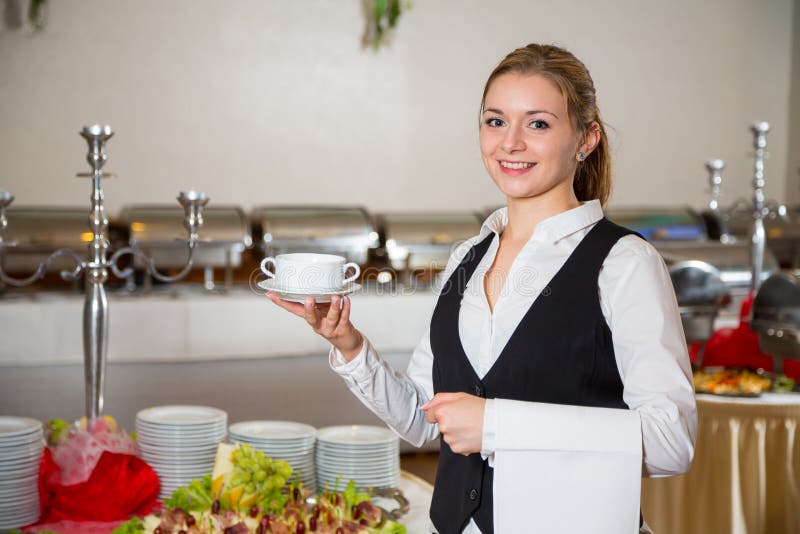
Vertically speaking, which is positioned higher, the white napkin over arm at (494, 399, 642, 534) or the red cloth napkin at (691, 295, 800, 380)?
the white napkin over arm at (494, 399, 642, 534)

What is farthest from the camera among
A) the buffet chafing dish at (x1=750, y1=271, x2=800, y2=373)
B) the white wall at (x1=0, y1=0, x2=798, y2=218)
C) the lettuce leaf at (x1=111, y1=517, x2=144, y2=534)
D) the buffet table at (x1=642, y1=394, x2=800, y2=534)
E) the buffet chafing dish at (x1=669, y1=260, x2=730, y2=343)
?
the white wall at (x1=0, y1=0, x2=798, y2=218)

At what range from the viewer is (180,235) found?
381 centimetres

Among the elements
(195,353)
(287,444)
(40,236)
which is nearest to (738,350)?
(287,444)

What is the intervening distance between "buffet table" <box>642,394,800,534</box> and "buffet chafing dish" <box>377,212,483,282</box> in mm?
1835

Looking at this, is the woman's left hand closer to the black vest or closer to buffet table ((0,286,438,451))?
the black vest

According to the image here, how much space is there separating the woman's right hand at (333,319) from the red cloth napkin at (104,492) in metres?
0.73

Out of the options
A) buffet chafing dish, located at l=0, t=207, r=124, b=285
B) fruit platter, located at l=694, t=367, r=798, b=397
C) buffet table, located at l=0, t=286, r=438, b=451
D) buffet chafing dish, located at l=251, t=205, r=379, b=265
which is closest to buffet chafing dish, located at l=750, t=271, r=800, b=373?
fruit platter, located at l=694, t=367, r=798, b=397

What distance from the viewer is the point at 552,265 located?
4.29 ft

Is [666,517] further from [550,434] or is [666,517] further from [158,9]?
[158,9]

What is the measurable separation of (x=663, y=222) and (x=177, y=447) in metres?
3.44

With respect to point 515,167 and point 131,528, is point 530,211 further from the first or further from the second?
point 131,528

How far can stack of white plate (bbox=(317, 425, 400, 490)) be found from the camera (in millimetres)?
1946

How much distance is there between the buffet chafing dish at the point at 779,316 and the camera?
9.13 feet

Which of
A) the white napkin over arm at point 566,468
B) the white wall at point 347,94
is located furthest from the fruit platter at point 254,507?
the white wall at point 347,94
